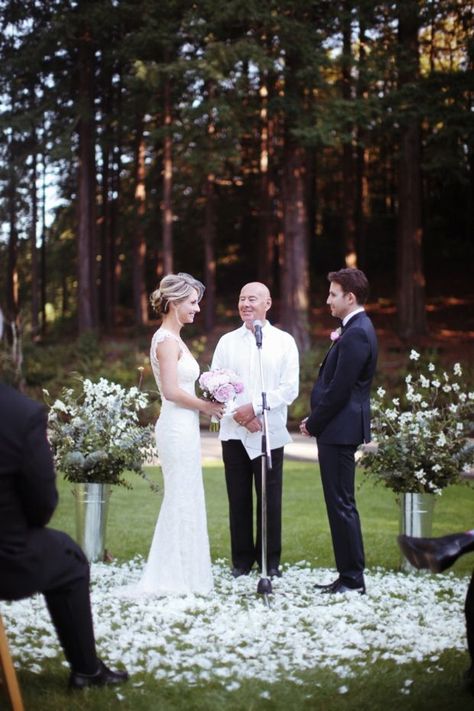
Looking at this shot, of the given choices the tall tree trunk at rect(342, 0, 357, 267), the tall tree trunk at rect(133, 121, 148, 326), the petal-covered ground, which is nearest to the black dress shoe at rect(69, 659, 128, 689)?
the petal-covered ground

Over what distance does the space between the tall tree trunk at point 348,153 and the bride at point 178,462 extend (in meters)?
15.7

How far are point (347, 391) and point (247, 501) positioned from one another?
145cm

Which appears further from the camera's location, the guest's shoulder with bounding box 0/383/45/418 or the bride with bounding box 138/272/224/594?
the bride with bounding box 138/272/224/594

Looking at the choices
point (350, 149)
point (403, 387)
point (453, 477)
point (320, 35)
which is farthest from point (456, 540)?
point (350, 149)

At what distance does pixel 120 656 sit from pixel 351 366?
2.66 metres

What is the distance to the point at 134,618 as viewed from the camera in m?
6.07

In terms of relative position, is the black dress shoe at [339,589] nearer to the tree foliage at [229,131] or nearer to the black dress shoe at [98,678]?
the black dress shoe at [98,678]

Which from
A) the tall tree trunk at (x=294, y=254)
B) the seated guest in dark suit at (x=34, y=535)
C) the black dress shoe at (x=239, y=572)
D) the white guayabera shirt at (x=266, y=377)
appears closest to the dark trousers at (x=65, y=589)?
the seated guest in dark suit at (x=34, y=535)

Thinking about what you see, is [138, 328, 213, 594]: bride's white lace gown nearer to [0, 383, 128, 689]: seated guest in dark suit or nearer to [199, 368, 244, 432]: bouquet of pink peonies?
[199, 368, 244, 432]: bouquet of pink peonies

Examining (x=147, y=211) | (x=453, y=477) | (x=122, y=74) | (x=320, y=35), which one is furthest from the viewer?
(x=147, y=211)

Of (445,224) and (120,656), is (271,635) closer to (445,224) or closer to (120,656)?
(120,656)

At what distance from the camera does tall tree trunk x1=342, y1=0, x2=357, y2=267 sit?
920 inches

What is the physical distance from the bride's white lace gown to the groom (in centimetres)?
93

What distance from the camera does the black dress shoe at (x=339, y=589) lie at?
6.78 meters
